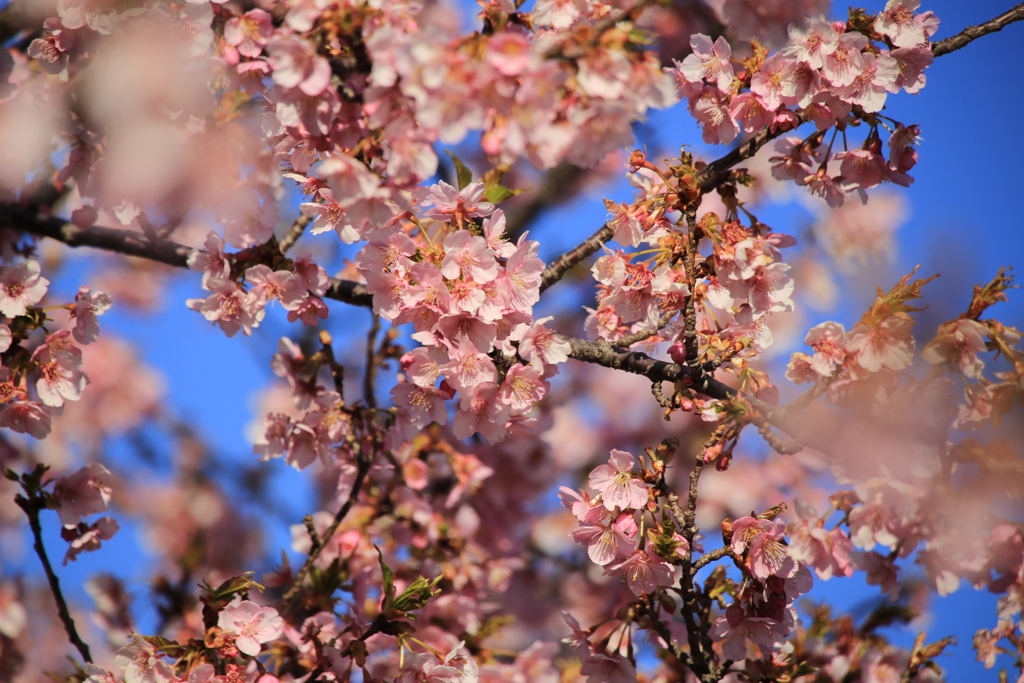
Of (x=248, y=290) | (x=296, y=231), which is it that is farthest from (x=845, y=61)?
(x=248, y=290)

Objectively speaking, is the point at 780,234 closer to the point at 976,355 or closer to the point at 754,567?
the point at 976,355

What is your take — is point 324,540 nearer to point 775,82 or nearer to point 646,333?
point 646,333

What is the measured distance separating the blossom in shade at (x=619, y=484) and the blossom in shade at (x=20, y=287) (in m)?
2.18

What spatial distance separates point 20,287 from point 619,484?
2.34 metres

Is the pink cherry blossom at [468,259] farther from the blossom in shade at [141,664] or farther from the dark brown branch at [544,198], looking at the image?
the dark brown branch at [544,198]

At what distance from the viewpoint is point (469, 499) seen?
414 centimetres

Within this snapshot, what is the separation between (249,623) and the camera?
7.88ft

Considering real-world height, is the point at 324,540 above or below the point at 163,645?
above

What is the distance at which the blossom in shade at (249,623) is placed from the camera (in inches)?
93.2

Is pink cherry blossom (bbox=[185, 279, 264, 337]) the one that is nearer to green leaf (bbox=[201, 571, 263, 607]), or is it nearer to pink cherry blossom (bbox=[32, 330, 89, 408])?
pink cherry blossom (bbox=[32, 330, 89, 408])

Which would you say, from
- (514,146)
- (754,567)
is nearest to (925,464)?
(754,567)

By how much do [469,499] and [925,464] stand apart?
252 cm

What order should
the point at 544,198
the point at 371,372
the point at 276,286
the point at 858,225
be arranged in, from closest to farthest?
the point at 276,286
the point at 371,372
the point at 544,198
the point at 858,225

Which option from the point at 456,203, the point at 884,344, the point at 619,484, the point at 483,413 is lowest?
the point at 619,484
